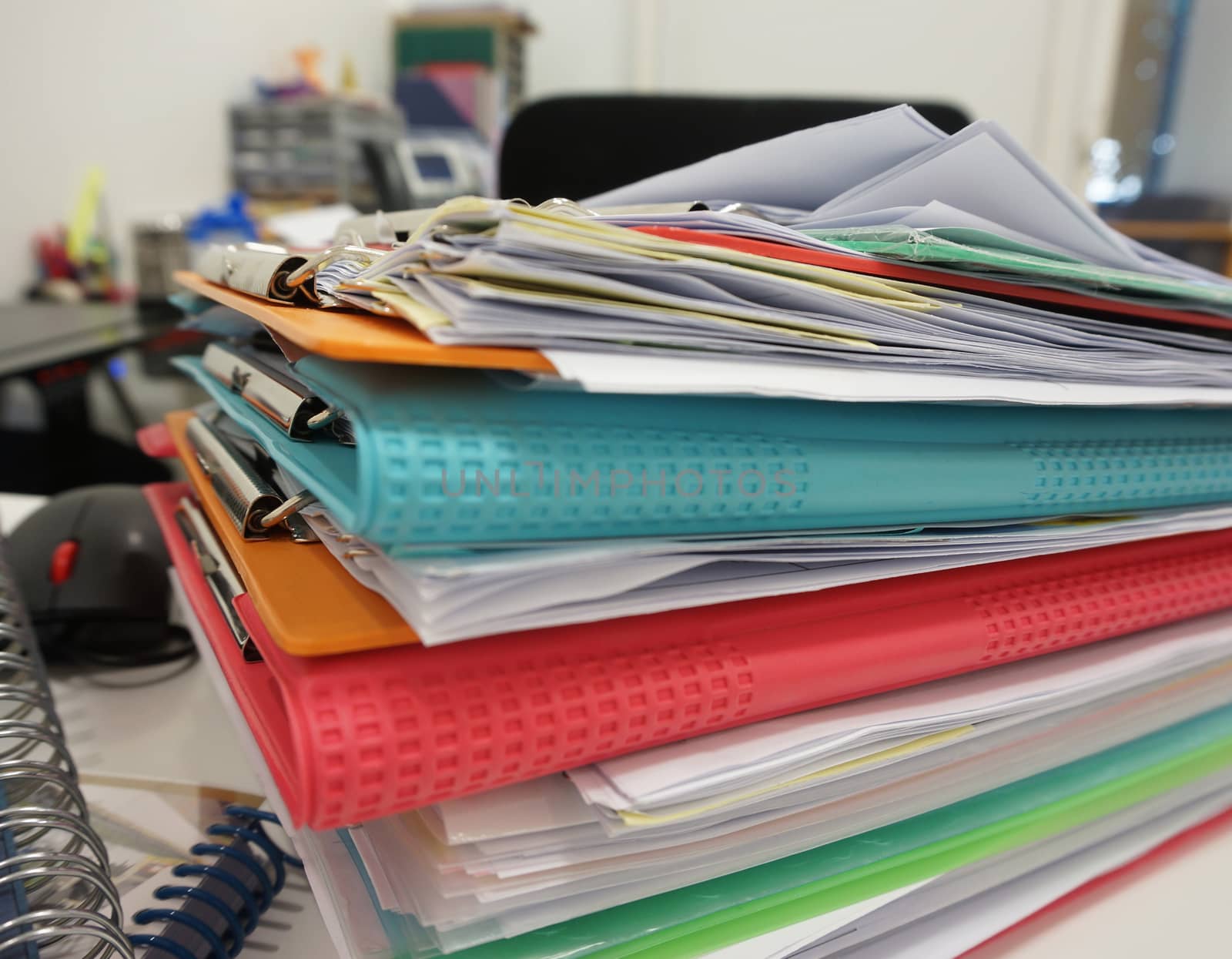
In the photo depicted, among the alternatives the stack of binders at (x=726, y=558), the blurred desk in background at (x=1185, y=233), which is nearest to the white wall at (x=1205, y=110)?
the blurred desk in background at (x=1185, y=233)

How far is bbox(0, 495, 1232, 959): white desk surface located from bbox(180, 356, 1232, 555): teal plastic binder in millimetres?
181

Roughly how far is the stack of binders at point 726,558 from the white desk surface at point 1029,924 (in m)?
0.01

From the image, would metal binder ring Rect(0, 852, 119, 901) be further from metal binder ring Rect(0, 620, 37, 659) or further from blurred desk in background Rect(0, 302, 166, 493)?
blurred desk in background Rect(0, 302, 166, 493)

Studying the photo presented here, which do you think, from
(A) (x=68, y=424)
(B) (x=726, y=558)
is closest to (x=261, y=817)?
(B) (x=726, y=558)

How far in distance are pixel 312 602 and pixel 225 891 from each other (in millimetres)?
148

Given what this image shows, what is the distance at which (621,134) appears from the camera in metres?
1.02

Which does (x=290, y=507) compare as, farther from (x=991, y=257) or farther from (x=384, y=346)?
(x=991, y=257)

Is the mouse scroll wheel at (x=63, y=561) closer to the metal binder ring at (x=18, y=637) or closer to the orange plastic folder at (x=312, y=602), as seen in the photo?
the metal binder ring at (x=18, y=637)

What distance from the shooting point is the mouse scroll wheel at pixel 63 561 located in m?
0.52

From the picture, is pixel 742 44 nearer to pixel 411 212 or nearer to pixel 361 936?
pixel 411 212

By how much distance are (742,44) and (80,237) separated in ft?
7.31

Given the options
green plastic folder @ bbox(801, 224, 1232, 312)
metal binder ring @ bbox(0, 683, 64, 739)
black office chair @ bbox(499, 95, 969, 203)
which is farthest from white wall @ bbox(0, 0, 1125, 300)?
green plastic folder @ bbox(801, 224, 1232, 312)

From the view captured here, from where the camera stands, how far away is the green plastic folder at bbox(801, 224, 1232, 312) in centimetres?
31

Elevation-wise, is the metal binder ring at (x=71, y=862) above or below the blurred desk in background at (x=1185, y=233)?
below
